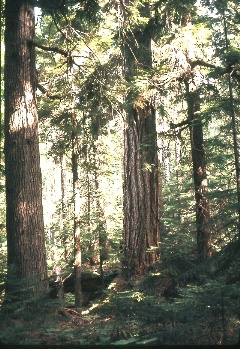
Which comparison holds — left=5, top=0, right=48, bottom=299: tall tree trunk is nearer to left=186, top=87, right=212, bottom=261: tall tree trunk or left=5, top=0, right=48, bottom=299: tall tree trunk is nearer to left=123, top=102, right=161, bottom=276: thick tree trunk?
left=123, top=102, right=161, bottom=276: thick tree trunk

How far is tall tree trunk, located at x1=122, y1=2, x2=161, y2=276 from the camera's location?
26.0ft

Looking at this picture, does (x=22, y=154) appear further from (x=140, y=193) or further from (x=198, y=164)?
(x=198, y=164)

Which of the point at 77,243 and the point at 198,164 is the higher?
the point at 198,164

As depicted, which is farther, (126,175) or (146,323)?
(126,175)

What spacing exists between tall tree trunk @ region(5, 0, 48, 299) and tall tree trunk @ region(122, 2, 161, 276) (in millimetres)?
3011

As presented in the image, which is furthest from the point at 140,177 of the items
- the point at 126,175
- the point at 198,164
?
the point at 198,164

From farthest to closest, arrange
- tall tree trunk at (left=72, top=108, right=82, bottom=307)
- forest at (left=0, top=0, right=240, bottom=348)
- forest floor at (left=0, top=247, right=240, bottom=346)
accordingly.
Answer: tall tree trunk at (left=72, top=108, right=82, bottom=307), forest at (left=0, top=0, right=240, bottom=348), forest floor at (left=0, top=247, right=240, bottom=346)

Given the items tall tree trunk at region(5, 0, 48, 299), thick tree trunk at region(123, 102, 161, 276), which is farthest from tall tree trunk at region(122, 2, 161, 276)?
tall tree trunk at region(5, 0, 48, 299)

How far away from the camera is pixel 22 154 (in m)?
5.10

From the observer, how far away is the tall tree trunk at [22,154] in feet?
16.1

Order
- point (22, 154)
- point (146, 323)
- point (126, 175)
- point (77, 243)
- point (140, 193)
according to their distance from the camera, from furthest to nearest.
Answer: point (77, 243), point (126, 175), point (140, 193), point (22, 154), point (146, 323)

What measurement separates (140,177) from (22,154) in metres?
3.78

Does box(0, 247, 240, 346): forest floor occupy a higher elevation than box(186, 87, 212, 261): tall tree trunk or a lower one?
lower

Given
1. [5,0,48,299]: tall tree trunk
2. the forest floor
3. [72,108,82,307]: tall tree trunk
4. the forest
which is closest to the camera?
the forest floor
